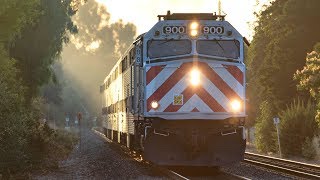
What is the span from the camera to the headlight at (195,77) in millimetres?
15531

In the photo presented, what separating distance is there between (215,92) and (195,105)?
690mm

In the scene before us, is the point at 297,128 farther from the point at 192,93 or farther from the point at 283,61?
the point at 192,93

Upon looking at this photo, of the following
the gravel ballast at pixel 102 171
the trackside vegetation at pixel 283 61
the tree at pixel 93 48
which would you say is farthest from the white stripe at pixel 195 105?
the tree at pixel 93 48

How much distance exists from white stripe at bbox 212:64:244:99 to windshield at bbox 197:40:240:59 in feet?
1.56

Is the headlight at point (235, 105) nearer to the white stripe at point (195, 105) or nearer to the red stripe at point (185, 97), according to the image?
the white stripe at point (195, 105)

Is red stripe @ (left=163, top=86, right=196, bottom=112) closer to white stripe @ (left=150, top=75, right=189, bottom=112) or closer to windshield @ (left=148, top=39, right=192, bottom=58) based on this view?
white stripe @ (left=150, top=75, right=189, bottom=112)

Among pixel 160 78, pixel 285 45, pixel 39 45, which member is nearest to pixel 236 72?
pixel 160 78

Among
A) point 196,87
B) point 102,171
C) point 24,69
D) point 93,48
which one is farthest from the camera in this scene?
point 93,48

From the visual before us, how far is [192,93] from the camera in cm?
1548

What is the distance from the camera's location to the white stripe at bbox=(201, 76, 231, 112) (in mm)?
15586

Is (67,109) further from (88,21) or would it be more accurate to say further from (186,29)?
(186,29)

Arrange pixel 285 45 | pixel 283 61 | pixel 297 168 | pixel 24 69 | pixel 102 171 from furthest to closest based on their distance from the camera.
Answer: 1. pixel 283 61
2. pixel 285 45
3. pixel 24 69
4. pixel 297 168
5. pixel 102 171

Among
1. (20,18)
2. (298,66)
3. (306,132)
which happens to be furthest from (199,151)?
(298,66)

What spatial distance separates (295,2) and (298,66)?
3.87 meters
